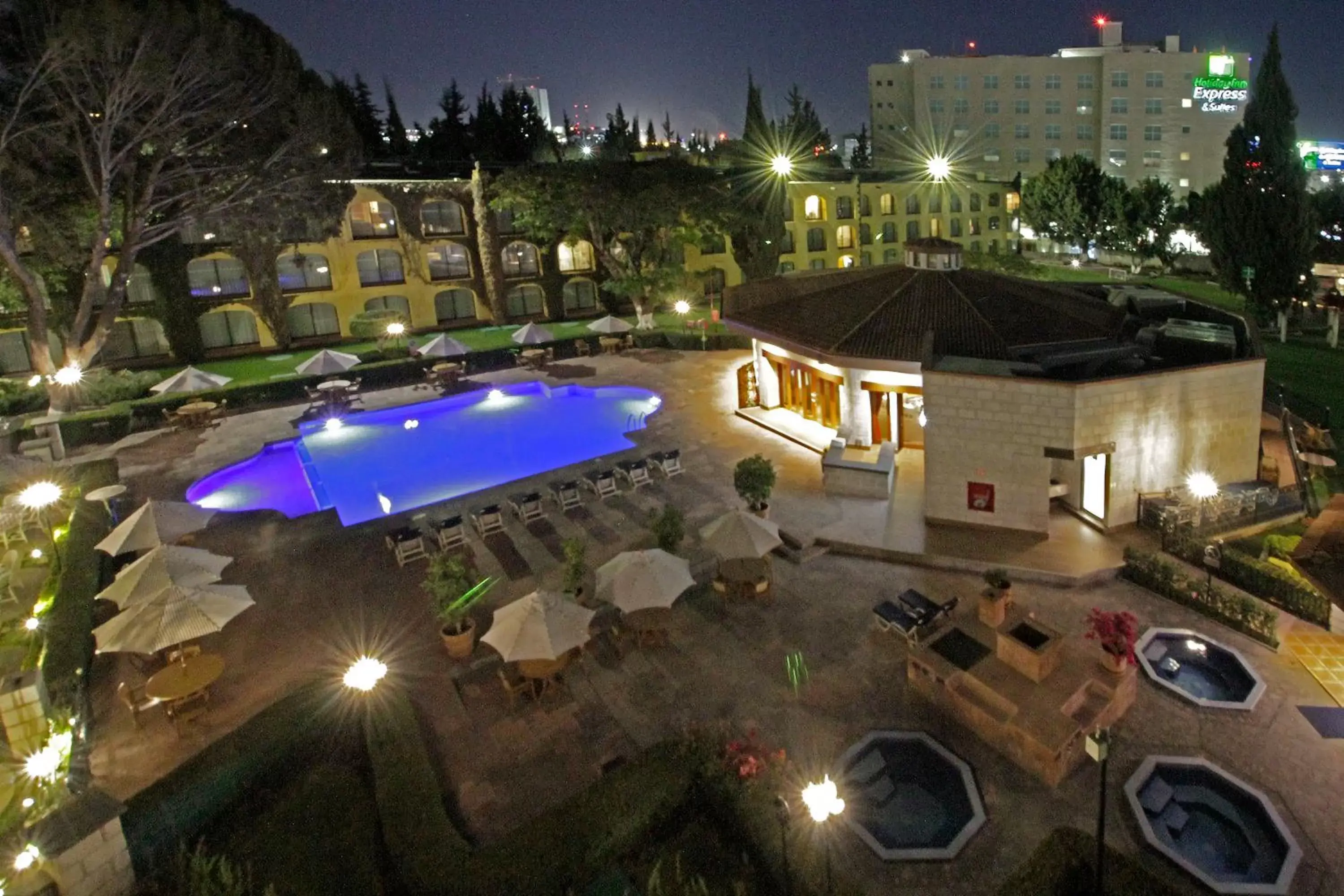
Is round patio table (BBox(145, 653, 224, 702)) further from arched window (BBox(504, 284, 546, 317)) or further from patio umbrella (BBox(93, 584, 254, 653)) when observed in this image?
arched window (BBox(504, 284, 546, 317))

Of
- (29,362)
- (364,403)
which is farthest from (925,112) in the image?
(29,362)

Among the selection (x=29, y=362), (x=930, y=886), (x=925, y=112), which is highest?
(x=925, y=112)

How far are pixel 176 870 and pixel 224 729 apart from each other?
2.99 metres

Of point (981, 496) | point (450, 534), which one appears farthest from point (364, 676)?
point (981, 496)

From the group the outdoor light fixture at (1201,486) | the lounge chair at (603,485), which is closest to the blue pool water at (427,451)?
the lounge chair at (603,485)

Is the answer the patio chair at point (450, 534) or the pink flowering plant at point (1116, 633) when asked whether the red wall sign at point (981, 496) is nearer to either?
the pink flowering plant at point (1116, 633)

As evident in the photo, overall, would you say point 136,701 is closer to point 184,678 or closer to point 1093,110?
point 184,678

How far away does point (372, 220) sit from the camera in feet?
156

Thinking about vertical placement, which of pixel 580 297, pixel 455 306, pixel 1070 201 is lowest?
pixel 580 297

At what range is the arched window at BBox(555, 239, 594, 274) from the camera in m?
53.9

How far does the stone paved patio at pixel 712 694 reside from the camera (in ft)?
33.3

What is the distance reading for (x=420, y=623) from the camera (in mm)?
15367

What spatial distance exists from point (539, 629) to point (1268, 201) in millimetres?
44759

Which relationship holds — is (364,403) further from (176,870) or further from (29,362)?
(176,870)
